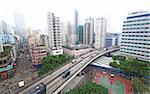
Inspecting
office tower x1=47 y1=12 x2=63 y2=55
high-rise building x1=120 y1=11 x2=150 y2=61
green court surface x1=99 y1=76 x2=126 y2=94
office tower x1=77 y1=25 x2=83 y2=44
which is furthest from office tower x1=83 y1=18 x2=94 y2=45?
green court surface x1=99 y1=76 x2=126 y2=94

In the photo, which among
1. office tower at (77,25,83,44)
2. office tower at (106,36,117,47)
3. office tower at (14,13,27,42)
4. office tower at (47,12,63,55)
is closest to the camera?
office tower at (47,12,63,55)

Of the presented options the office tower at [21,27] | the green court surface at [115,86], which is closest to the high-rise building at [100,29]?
the green court surface at [115,86]

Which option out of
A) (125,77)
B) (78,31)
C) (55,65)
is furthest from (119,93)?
(78,31)

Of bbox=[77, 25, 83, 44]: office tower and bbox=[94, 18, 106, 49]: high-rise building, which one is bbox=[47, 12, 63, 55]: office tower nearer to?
bbox=[94, 18, 106, 49]: high-rise building

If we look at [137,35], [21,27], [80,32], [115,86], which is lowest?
[115,86]

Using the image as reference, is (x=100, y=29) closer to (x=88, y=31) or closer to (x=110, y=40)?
(x=88, y=31)

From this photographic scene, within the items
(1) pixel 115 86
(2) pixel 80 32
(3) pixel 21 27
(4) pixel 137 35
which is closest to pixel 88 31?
(2) pixel 80 32
